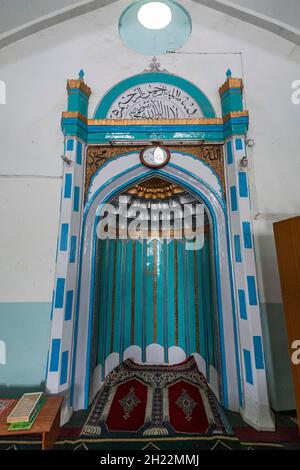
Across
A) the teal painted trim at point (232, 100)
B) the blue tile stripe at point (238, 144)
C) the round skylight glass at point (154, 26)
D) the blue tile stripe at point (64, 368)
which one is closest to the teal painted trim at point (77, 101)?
the round skylight glass at point (154, 26)

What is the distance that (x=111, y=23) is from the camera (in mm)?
2891

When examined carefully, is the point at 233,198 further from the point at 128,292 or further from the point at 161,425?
the point at 161,425

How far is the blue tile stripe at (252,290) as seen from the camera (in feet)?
6.84

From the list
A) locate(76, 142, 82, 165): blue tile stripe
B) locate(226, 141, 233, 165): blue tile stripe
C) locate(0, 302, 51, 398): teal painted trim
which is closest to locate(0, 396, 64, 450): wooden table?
locate(0, 302, 51, 398): teal painted trim

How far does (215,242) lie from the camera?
7.78ft

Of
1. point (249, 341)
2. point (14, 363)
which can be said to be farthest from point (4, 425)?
point (249, 341)

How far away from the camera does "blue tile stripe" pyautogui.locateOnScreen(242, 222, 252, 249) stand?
2201 mm

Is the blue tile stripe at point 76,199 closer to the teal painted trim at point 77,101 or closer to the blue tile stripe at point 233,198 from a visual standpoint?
the teal painted trim at point 77,101

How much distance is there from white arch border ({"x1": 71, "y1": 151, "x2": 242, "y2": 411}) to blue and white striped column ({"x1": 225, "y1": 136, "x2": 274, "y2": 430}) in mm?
79

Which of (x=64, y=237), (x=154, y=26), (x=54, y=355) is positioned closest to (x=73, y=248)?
(x=64, y=237)

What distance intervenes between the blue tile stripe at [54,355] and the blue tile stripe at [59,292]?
0.28 metres

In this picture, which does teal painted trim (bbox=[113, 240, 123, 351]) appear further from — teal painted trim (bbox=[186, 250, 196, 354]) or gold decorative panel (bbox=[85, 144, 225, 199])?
gold decorative panel (bbox=[85, 144, 225, 199])

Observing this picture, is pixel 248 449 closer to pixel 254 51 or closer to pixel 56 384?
pixel 56 384
